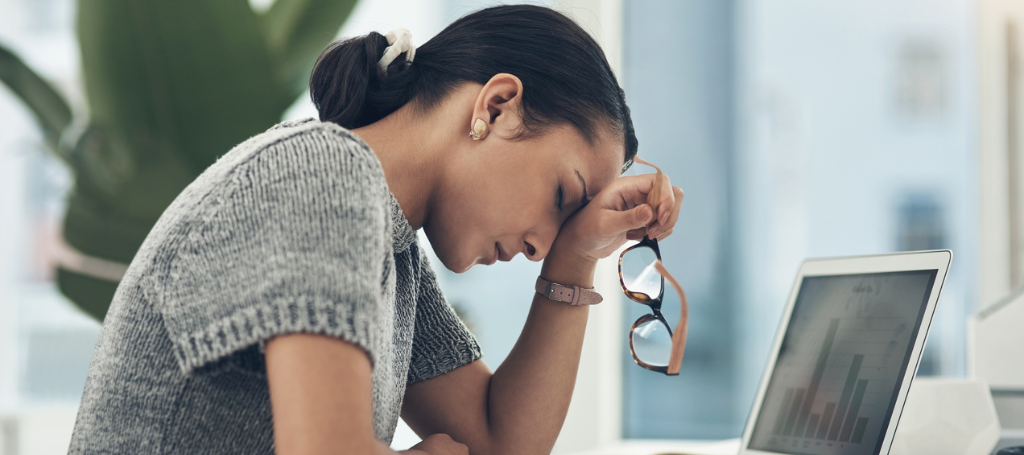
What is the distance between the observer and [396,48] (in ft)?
2.52

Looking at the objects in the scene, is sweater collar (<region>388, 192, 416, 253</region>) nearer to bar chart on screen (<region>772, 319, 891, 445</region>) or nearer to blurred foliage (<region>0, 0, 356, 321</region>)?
bar chart on screen (<region>772, 319, 891, 445</region>)

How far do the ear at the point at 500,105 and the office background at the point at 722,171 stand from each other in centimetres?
139

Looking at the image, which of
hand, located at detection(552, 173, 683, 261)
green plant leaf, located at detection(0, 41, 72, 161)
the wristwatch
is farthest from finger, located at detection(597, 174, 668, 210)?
green plant leaf, located at detection(0, 41, 72, 161)

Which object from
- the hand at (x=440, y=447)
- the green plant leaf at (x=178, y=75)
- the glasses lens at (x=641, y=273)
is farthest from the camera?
the green plant leaf at (x=178, y=75)

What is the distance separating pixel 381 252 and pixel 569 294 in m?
0.45

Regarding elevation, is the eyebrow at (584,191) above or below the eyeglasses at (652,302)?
above

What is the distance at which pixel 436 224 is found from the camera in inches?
31.1

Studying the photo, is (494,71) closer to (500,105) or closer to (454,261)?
(500,105)

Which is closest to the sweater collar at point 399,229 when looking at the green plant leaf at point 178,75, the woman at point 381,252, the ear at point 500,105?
the woman at point 381,252

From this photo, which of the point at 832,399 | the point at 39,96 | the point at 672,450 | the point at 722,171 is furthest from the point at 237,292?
the point at 722,171

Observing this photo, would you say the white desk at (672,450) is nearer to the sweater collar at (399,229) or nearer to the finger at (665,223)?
the finger at (665,223)

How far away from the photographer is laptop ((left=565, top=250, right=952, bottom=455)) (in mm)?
739

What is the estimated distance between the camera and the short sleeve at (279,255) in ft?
1.50

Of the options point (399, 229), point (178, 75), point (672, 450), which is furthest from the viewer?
point (178, 75)
